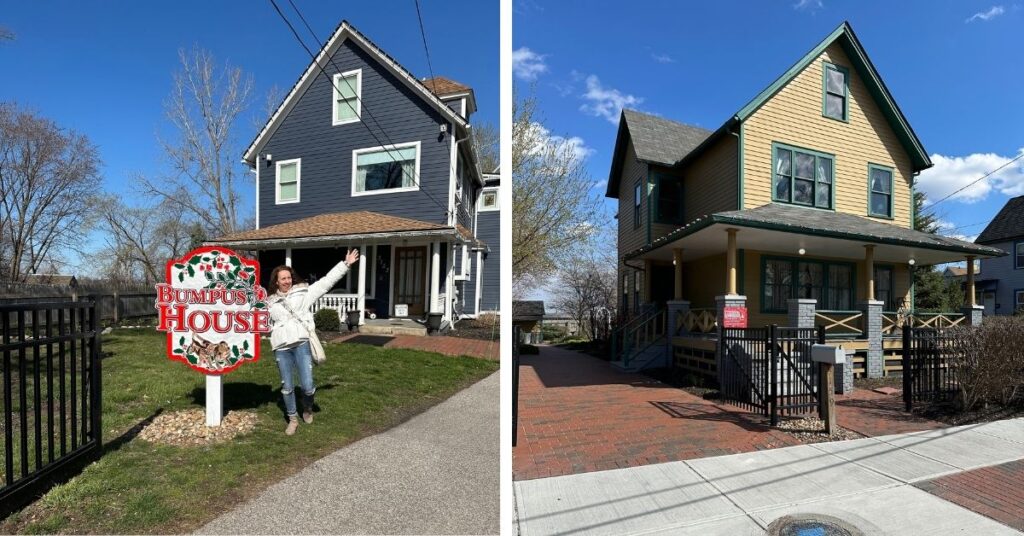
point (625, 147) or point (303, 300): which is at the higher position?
point (625, 147)

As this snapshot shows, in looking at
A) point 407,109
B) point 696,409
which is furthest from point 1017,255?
point 407,109

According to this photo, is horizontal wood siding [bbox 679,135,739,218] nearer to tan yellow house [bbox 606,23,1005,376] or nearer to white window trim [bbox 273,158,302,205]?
tan yellow house [bbox 606,23,1005,376]

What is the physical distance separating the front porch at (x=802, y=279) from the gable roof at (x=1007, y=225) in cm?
2002

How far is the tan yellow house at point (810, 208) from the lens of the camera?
9.75 metres

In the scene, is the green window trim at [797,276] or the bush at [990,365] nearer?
the bush at [990,365]

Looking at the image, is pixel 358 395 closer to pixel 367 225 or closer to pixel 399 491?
pixel 399 491

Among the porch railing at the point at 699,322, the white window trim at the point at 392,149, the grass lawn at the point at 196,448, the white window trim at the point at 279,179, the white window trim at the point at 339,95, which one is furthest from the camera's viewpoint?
the porch railing at the point at 699,322

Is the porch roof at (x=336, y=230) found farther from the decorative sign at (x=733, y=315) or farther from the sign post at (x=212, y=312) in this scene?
the decorative sign at (x=733, y=315)

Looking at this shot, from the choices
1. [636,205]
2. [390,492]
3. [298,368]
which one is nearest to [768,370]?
[390,492]

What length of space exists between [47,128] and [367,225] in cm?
370

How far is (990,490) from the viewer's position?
3.95 meters

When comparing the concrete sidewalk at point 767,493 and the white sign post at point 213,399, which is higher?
the white sign post at point 213,399

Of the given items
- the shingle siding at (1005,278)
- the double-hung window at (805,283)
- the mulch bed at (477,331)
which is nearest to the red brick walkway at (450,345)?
the mulch bed at (477,331)

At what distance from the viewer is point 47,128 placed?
346cm
